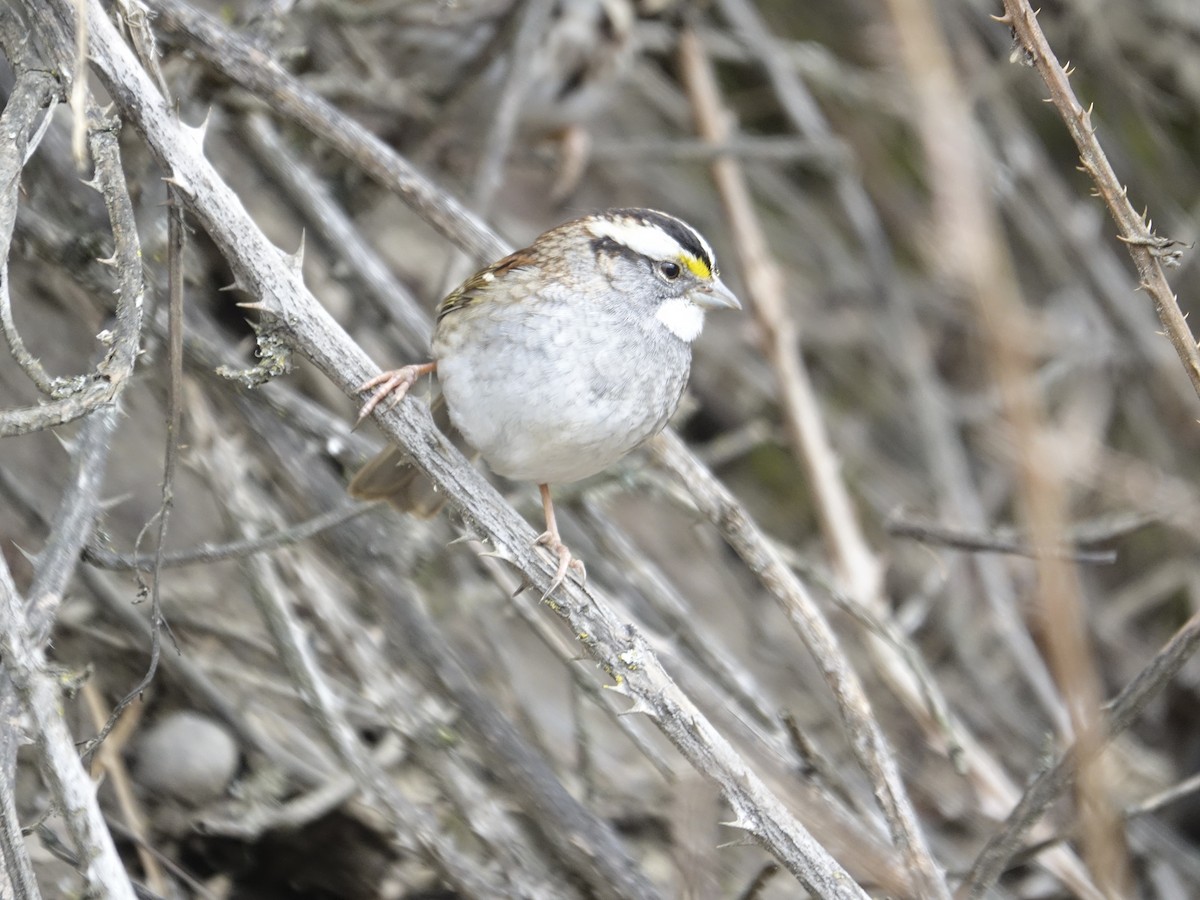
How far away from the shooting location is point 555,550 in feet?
9.57

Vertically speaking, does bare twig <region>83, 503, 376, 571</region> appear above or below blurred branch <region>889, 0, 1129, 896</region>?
below

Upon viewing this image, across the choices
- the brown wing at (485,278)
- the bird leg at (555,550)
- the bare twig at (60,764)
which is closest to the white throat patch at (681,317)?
the brown wing at (485,278)

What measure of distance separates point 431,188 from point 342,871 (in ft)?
5.60

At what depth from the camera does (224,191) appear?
7.74 feet

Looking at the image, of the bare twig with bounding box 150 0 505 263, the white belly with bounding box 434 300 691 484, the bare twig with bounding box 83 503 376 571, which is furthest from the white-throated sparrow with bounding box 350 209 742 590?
the bare twig with bounding box 83 503 376 571

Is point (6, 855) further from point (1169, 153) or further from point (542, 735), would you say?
point (1169, 153)

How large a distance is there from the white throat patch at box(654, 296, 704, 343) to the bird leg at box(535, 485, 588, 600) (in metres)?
0.50

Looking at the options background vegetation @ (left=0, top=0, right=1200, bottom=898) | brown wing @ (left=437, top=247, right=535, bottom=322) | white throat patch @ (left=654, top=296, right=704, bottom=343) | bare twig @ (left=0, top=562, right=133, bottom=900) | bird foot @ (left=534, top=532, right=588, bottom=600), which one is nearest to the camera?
bare twig @ (left=0, top=562, right=133, bottom=900)

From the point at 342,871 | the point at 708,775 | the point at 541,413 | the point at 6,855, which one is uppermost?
the point at 541,413

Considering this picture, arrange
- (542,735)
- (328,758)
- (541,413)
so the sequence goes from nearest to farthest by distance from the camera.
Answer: (541,413)
(328,758)
(542,735)

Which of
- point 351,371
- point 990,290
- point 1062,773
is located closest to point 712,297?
point 351,371

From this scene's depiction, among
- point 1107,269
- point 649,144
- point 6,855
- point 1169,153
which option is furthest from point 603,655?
point 1169,153

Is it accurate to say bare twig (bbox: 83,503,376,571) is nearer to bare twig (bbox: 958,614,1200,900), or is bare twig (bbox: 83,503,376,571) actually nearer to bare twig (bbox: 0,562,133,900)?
bare twig (bbox: 0,562,133,900)

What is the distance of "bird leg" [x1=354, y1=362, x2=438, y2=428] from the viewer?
2.46 metres
